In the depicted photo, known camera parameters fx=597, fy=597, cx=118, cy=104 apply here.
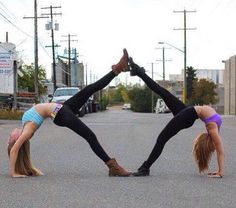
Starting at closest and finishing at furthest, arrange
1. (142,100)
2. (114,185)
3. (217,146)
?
(114,185)
(217,146)
(142,100)

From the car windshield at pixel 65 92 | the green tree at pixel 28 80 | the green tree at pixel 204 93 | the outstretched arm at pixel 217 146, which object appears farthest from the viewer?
the green tree at pixel 204 93

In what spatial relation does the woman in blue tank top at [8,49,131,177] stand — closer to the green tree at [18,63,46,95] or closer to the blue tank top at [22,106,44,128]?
the blue tank top at [22,106,44,128]

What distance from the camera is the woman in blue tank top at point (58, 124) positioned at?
33.9ft

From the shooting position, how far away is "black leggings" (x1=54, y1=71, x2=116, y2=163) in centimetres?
1044

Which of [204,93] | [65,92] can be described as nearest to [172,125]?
[65,92]

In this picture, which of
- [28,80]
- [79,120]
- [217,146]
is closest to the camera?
Result: [217,146]

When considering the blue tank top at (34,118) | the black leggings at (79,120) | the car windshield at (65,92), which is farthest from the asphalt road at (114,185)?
the car windshield at (65,92)

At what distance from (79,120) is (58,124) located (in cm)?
40

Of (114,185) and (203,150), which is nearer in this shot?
(114,185)

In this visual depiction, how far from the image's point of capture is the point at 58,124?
1055cm

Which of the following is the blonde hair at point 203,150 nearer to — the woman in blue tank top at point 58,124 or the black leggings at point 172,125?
the black leggings at point 172,125

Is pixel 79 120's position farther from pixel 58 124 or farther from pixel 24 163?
pixel 24 163

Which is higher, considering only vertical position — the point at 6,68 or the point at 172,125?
the point at 6,68

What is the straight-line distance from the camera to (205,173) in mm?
10672
